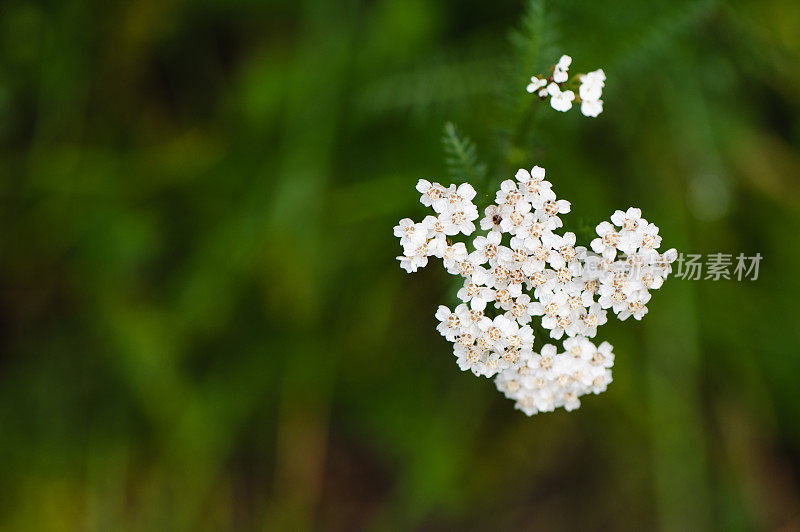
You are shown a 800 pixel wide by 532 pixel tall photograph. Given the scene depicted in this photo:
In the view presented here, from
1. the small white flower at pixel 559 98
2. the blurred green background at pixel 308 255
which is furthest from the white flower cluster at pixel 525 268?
the blurred green background at pixel 308 255

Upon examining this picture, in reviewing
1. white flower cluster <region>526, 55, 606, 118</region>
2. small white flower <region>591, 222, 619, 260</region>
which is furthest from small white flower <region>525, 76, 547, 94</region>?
small white flower <region>591, 222, 619, 260</region>

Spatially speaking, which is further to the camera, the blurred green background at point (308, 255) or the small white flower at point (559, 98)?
the blurred green background at point (308, 255)

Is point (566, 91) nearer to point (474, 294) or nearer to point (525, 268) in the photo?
point (525, 268)

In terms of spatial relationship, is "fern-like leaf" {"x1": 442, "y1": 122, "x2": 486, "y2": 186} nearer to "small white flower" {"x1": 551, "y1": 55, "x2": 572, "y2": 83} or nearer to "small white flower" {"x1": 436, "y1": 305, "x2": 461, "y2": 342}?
"small white flower" {"x1": 551, "y1": 55, "x2": 572, "y2": 83}

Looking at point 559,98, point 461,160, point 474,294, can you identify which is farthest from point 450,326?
point 559,98

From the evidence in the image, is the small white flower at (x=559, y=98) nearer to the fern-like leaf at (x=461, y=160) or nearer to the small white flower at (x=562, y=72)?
the small white flower at (x=562, y=72)

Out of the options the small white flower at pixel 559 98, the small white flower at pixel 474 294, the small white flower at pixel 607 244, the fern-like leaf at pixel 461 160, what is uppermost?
→ the small white flower at pixel 559 98
